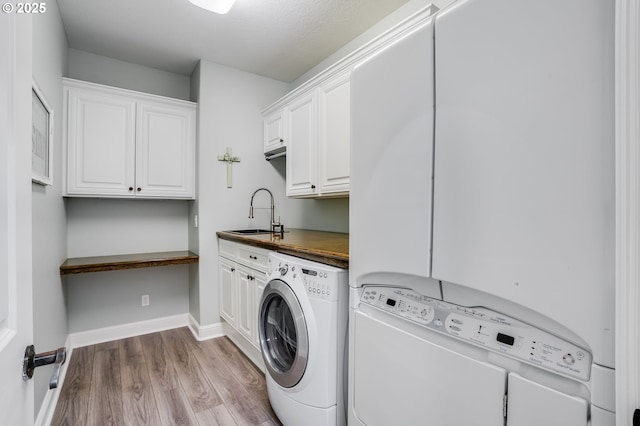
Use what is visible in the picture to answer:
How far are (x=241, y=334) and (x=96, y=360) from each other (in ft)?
3.85

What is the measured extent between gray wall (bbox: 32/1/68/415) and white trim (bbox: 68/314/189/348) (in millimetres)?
250

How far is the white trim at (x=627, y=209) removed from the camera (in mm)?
497

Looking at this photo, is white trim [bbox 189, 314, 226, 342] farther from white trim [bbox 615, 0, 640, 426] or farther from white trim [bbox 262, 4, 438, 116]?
white trim [bbox 615, 0, 640, 426]

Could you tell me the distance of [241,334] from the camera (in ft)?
7.84

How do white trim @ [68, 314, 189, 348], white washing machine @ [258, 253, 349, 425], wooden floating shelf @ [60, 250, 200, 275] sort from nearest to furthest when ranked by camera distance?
white washing machine @ [258, 253, 349, 425] → wooden floating shelf @ [60, 250, 200, 275] → white trim @ [68, 314, 189, 348]

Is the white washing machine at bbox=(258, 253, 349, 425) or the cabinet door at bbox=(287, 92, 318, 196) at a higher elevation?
the cabinet door at bbox=(287, 92, 318, 196)

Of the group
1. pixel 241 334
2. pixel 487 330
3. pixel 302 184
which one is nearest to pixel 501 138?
pixel 487 330

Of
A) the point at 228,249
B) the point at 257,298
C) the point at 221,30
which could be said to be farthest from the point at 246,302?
the point at 221,30

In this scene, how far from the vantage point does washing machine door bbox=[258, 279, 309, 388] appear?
4.66 feet

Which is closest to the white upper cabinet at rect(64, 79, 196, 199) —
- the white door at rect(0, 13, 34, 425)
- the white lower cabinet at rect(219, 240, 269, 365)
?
the white lower cabinet at rect(219, 240, 269, 365)

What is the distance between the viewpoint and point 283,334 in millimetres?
1678

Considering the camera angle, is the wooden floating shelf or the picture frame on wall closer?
the picture frame on wall

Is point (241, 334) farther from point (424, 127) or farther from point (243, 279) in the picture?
point (424, 127)

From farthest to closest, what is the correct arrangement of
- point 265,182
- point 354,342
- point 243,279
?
point 265,182
point 243,279
point 354,342
